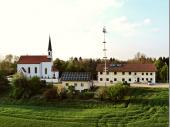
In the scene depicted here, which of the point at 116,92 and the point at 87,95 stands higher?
the point at 116,92

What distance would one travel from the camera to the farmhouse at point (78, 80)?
3070cm

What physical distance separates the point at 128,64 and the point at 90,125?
51.4 ft

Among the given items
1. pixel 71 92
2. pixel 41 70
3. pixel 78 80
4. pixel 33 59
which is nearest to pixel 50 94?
pixel 71 92

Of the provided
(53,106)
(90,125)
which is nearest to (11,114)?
(53,106)

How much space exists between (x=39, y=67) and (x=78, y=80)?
8703 millimetres

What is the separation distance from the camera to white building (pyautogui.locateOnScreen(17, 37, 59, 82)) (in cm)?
3769

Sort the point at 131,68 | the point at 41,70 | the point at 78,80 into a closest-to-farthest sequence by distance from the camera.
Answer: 1. the point at 78,80
2. the point at 131,68
3. the point at 41,70

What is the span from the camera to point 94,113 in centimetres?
2358

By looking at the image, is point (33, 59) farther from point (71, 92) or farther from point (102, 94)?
point (102, 94)

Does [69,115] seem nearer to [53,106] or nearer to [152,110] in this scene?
[53,106]

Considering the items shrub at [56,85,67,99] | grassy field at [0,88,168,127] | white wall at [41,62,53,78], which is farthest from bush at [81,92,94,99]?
white wall at [41,62,53,78]

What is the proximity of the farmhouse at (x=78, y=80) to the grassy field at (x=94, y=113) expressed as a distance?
4.27 metres

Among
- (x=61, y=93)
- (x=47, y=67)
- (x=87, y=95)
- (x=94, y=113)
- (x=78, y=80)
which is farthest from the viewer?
(x=47, y=67)

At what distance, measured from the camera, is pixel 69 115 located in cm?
2366
